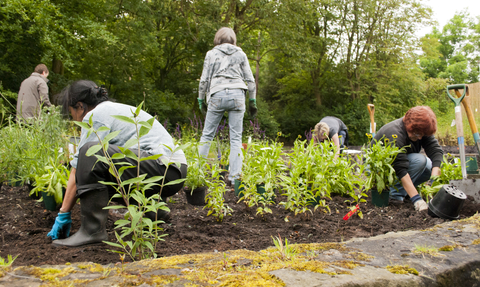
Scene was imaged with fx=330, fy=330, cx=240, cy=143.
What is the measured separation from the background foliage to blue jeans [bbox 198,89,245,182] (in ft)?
21.3

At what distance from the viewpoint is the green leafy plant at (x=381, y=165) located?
2951mm

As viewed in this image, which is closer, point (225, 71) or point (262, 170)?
point (262, 170)

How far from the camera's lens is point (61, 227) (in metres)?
2.05

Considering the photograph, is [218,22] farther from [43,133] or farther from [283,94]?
[43,133]

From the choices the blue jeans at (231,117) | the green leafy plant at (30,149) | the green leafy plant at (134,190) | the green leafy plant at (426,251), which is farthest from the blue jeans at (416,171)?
the green leafy plant at (30,149)

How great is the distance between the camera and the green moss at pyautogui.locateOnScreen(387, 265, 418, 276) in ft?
4.23

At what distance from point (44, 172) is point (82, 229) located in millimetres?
1284

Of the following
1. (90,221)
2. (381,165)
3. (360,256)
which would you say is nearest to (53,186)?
(90,221)

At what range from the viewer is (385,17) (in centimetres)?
1567

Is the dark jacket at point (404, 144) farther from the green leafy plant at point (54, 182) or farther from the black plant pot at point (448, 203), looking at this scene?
the green leafy plant at point (54, 182)

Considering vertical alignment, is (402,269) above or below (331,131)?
below

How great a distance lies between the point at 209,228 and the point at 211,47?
1138 cm

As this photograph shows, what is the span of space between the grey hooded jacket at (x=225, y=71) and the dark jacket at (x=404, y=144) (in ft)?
5.30

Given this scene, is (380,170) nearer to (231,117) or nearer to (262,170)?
(262,170)
